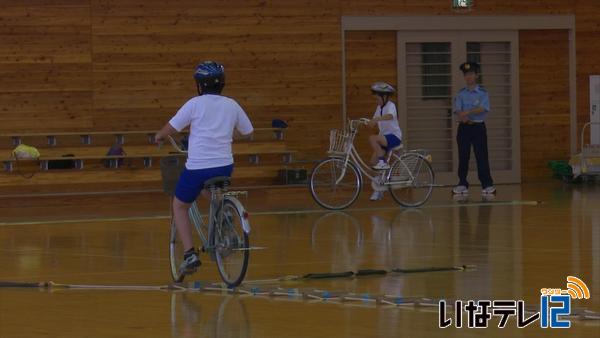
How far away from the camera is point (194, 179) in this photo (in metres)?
10.1

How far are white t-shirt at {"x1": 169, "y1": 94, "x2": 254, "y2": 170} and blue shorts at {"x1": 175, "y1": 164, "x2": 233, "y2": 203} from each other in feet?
0.10

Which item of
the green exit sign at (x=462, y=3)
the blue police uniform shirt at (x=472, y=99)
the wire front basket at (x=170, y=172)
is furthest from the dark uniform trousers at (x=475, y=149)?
the wire front basket at (x=170, y=172)

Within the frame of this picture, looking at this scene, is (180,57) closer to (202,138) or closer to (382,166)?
(382,166)

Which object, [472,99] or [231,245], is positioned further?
[472,99]

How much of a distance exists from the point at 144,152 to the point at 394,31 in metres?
5.17

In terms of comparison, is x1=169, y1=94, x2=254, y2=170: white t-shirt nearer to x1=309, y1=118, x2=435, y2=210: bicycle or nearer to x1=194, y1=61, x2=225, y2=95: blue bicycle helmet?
x1=194, y1=61, x2=225, y2=95: blue bicycle helmet

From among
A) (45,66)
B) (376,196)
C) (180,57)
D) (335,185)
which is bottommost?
(376,196)

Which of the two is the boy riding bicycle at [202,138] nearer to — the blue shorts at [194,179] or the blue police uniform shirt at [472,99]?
the blue shorts at [194,179]

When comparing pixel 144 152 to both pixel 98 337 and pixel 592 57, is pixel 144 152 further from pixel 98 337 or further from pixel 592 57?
pixel 98 337

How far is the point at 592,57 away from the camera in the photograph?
2523 centimetres

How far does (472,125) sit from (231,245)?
11442mm

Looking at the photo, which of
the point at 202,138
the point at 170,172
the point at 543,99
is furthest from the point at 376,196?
the point at 202,138

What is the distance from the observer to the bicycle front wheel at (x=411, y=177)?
18.8 metres

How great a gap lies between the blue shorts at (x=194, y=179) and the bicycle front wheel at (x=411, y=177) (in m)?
8.80
